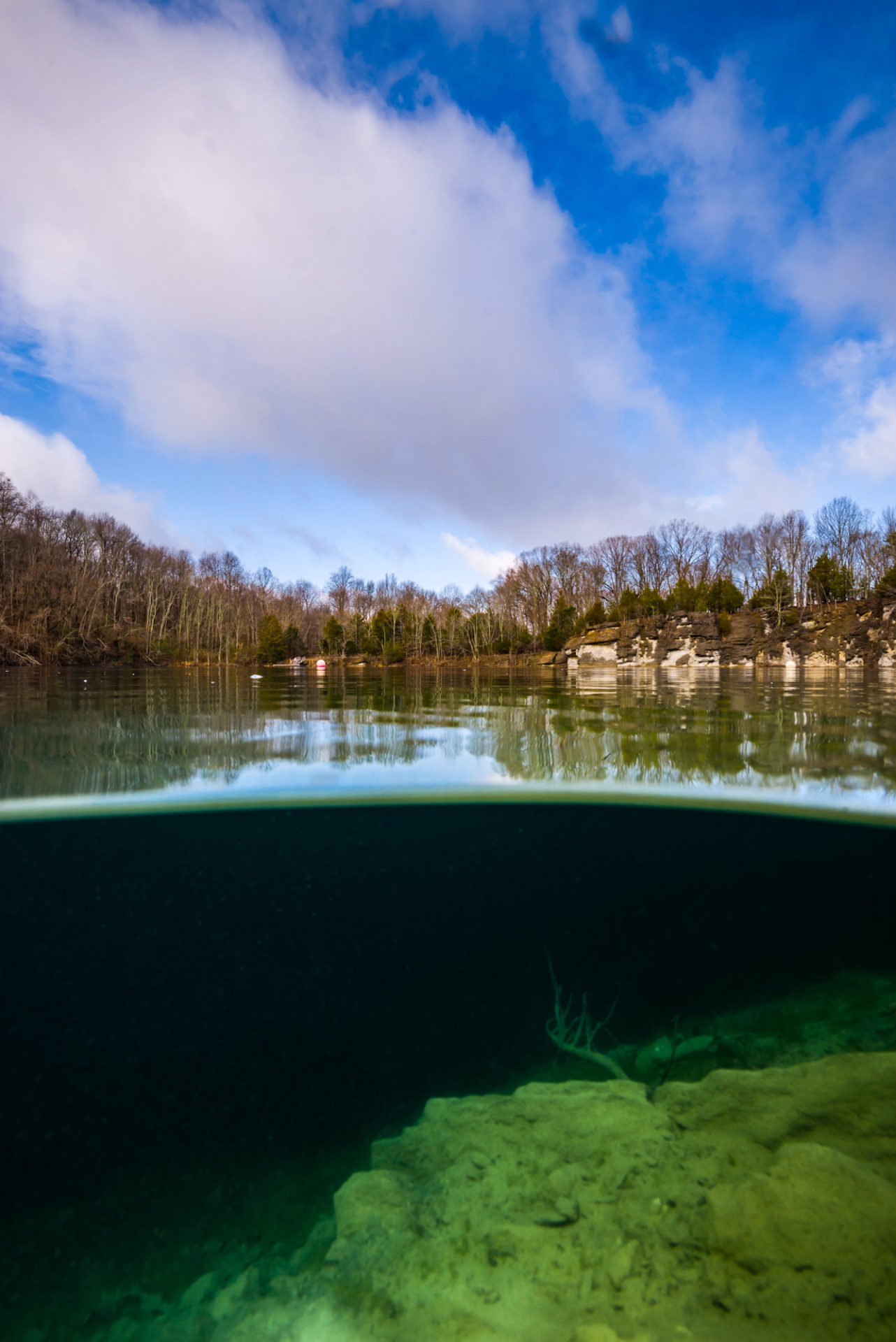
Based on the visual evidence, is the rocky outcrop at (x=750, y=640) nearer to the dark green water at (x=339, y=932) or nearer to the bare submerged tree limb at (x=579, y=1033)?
the dark green water at (x=339, y=932)

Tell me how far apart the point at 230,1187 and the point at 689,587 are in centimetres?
5953

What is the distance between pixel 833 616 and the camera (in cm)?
4659

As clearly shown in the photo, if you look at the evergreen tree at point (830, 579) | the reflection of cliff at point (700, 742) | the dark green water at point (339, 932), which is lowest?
the dark green water at point (339, 932)

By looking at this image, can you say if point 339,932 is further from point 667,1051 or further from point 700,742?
point 700,742

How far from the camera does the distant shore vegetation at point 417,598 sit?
167 feet

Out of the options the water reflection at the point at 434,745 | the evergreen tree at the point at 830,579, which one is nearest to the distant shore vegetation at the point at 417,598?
the evergreen tree at the point at 830,579

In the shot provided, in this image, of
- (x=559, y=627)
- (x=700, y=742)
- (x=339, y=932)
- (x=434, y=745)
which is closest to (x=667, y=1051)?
(x=700, y=742)

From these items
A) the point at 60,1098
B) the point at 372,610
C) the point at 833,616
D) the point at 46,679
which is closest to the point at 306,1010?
the point at 60,1098

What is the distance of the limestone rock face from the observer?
209 centimetres

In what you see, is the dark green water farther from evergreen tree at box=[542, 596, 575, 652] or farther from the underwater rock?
evergreen tree at box=[542, 596, 575, 652]

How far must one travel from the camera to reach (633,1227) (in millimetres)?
2533

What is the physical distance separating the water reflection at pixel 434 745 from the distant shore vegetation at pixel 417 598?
41.4 metres

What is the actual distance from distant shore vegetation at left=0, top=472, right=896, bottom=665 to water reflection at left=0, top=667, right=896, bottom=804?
41.4 m

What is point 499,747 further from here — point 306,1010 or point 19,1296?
point 19,1296
